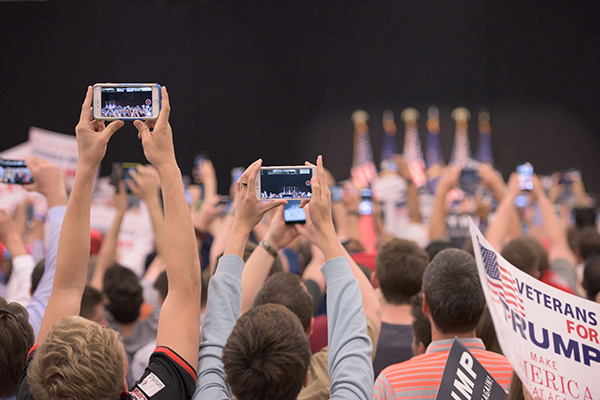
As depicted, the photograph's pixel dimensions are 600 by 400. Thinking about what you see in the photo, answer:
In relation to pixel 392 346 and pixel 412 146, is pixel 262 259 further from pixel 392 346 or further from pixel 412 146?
pixel 412 146

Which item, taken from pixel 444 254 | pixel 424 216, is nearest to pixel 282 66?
pixel 424 216

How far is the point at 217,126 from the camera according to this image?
12.4 metres

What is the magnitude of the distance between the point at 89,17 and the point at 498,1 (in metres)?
8.34

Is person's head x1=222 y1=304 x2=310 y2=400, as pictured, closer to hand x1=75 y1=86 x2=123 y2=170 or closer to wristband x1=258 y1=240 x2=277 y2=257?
hand x1=75 y1=86 x2=123 y2=170

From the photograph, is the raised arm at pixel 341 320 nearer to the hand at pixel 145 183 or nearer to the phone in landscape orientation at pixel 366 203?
the hand at pixel 145 183

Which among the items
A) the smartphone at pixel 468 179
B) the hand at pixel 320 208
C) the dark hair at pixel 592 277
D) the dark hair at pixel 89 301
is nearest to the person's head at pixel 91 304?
the dark hair at pixel 89 301

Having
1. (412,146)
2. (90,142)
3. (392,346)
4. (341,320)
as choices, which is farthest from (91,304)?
(412,146)

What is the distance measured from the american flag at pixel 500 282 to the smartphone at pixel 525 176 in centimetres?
239

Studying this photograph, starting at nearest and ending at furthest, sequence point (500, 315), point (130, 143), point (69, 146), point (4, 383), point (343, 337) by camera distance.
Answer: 1. point (500, 315)
2. point (343, 337)
3. point (4, 383)
4. point (69, 146)
5. point (130, 143)

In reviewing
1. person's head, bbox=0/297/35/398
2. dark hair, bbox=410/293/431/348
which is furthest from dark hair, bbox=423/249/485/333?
person's head, bbox=0/297/35/398

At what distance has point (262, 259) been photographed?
187 cm

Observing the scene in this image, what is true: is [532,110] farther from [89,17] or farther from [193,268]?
[193,268]

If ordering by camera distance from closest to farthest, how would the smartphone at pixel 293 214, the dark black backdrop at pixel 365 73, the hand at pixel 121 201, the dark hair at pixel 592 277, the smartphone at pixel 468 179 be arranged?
the smartphone at pixel 293 214 < the dark hair at pixel 592 277 < the hand at pixel 121 201 < the smartphone at pixel 468 179 < the dark black backdrop at pixel 365 73

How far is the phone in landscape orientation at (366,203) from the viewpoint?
423 centimetres
